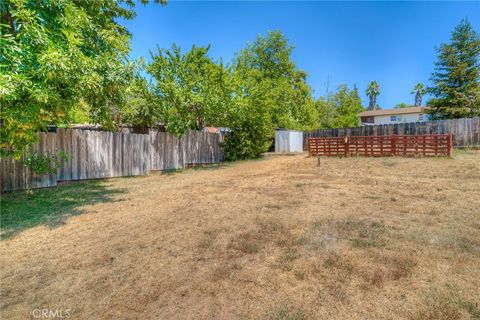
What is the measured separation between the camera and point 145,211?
549 centimetres

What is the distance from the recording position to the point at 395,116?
42.1 metres

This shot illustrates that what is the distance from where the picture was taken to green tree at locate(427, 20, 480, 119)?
2114 centimetres

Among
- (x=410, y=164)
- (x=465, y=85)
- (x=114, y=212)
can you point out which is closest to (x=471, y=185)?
(x=410, y=164)

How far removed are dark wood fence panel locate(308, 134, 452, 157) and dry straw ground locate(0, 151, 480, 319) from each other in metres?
7.93

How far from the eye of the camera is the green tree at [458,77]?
69.4 feet

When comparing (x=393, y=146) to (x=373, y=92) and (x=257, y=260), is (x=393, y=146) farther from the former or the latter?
(x=373, y=92)

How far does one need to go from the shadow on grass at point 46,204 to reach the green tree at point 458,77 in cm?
2531

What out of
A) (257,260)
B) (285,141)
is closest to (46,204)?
(257,260)

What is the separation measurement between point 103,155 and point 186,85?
4986 millimetres

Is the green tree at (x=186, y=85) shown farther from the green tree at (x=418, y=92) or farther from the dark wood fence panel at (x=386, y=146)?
the green tree at (x=418, y=92)

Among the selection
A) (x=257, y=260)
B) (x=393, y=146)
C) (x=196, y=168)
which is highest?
(x=393, y=146)

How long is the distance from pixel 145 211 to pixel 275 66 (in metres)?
28.4

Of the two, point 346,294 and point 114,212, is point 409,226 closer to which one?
point 346,294

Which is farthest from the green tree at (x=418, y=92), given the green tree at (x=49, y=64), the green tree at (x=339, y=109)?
the green tree at (x=49, y=64)
